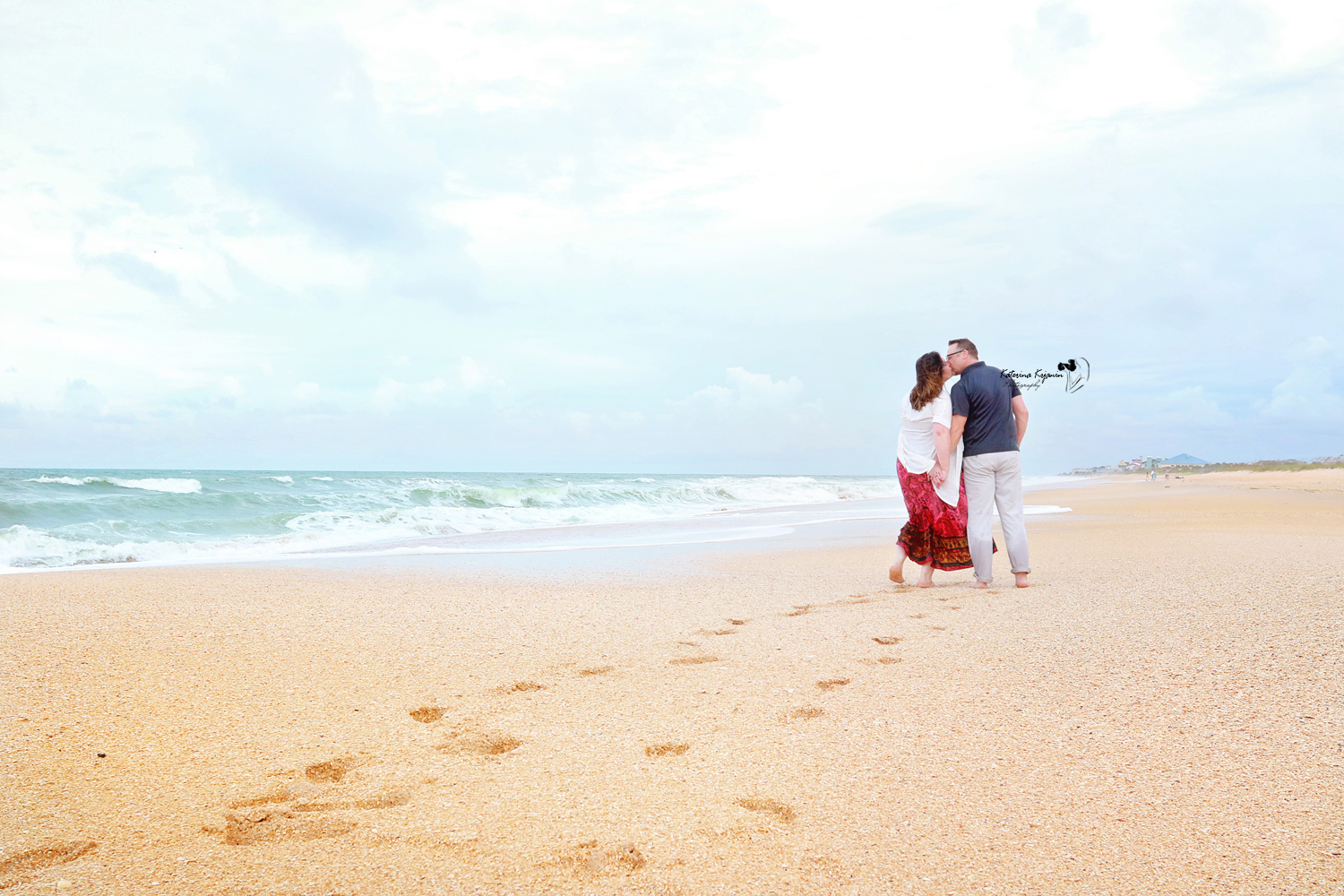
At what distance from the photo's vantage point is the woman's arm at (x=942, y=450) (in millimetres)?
5645

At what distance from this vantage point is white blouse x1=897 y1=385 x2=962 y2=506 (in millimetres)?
5695

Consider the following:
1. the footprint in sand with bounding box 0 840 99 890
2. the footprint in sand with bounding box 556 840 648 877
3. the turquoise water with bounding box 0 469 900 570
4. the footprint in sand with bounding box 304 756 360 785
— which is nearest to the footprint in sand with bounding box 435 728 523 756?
the footprint in sand with bounding box 304 756 360 785

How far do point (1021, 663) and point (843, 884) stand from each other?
6.46 feet

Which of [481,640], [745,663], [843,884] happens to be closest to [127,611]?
[481,640]

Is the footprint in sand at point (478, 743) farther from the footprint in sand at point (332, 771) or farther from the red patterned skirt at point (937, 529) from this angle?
the red patterned skirt at point (937, 529)

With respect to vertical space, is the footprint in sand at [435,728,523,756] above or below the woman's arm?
below

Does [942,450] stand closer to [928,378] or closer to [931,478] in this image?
[931,478]

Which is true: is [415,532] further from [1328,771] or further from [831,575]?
[1328,771]

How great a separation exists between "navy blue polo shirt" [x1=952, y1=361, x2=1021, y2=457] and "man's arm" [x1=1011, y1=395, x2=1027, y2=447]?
27 millimetres

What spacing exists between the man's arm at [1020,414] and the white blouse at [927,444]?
151 millimetres

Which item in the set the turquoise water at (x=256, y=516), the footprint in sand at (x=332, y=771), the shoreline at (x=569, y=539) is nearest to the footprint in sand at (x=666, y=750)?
the footprint in sand at (x=332, y=771)

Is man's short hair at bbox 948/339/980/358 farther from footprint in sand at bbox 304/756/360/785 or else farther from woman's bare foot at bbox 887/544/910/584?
footprint in sand at bbox 304/756/360/785

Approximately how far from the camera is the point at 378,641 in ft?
13.5

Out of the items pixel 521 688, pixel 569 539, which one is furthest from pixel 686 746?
pixel 569 539
